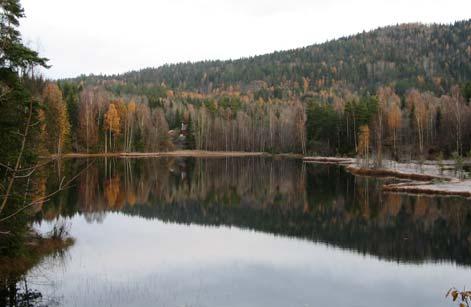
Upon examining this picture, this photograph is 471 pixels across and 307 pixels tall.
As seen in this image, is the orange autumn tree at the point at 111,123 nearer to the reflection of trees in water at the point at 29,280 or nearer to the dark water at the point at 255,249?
the dark water at the point at 255,249

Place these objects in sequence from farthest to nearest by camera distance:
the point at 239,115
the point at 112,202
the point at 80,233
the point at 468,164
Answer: the point at 239,115 < the point at 468,164 < the point at 112,202 < the point at 80,233

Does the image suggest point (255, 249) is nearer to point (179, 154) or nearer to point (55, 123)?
point (55, 123)

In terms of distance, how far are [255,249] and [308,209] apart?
10.7 metres

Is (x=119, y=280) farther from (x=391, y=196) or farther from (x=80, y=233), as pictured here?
(x=391, y=196)

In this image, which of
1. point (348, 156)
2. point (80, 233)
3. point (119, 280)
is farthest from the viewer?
point (348, 156)

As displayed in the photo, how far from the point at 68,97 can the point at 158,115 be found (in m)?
21.5

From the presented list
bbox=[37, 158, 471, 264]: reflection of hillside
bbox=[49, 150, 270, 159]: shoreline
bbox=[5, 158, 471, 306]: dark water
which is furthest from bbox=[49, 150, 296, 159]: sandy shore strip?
bbox=[5, 158, 471, 306]: dark water

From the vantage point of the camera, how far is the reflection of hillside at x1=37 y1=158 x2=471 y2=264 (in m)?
20.8

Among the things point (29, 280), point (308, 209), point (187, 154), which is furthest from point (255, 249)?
point (187, 154)

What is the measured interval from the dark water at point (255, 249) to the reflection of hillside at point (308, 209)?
0.08 meters

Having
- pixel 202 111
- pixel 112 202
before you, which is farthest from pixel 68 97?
pixel 112 202

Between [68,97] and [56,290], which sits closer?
[56,290]

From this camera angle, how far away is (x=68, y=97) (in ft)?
305

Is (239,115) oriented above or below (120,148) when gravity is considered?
above
